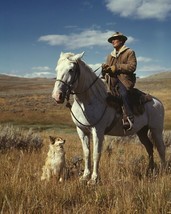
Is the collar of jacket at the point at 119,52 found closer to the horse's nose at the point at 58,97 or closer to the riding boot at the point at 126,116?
the riding boot at the point at 126,116

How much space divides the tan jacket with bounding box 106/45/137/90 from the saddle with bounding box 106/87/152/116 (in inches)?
9.1

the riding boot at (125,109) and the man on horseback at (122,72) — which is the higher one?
the man on horseback at (122,72)

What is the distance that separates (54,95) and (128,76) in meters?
1.97

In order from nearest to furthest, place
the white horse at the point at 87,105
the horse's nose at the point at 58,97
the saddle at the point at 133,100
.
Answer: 1. the horse's nose at the point at 58,97
2. the white horse at the point at 87,105
3. the saddle at the point at 133,100

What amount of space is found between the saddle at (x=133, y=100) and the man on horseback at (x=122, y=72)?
0.05 metres

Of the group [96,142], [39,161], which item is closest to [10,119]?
[39,161]

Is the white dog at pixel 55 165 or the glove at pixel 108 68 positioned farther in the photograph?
the glove at pixel 108 68

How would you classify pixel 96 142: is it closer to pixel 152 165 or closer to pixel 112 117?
pixel 112 117

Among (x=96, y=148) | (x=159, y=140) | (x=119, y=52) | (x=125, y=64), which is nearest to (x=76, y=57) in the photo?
(x=125, y=64)

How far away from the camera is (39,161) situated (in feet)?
28.5

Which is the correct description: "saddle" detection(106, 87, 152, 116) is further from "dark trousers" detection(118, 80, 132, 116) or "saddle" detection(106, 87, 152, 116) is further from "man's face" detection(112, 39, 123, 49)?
"man's face" detection(112, 39, 123, 49)


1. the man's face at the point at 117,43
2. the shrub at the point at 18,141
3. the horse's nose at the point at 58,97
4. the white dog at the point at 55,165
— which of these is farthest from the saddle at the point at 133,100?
the shrub at the point at 18,141

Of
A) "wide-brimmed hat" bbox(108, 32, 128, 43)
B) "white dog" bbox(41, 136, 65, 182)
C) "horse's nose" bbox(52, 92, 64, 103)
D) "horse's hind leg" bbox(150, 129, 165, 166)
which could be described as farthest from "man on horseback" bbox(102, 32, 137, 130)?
"horse's nose" bbox(52, 92, 64, 103)

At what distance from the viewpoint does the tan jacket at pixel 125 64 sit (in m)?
7.18
